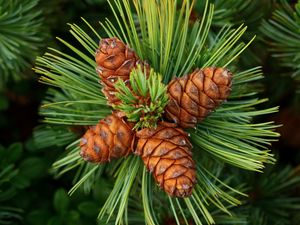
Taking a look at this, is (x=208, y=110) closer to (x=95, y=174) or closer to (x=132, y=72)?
(x=132, y=72)

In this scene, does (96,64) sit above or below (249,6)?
below

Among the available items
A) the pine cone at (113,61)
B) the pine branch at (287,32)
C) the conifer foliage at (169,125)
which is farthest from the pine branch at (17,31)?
the pine branch at (287,32)

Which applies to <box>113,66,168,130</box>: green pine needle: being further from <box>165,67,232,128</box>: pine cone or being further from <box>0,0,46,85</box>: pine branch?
<box>0,0,46,85</box>: pine branch

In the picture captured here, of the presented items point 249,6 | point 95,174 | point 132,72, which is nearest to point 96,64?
point 132,72

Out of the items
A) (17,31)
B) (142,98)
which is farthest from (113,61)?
(17,31)

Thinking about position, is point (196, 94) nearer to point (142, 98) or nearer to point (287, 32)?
point (142, 98)

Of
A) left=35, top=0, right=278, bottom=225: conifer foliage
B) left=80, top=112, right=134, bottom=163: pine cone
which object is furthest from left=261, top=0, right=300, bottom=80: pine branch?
left=80, top=112, right=134, bottom=163: pine cone

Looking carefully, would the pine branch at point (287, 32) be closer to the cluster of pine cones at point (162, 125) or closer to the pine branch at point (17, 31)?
the cluster of pine cones at point (162, 125)
